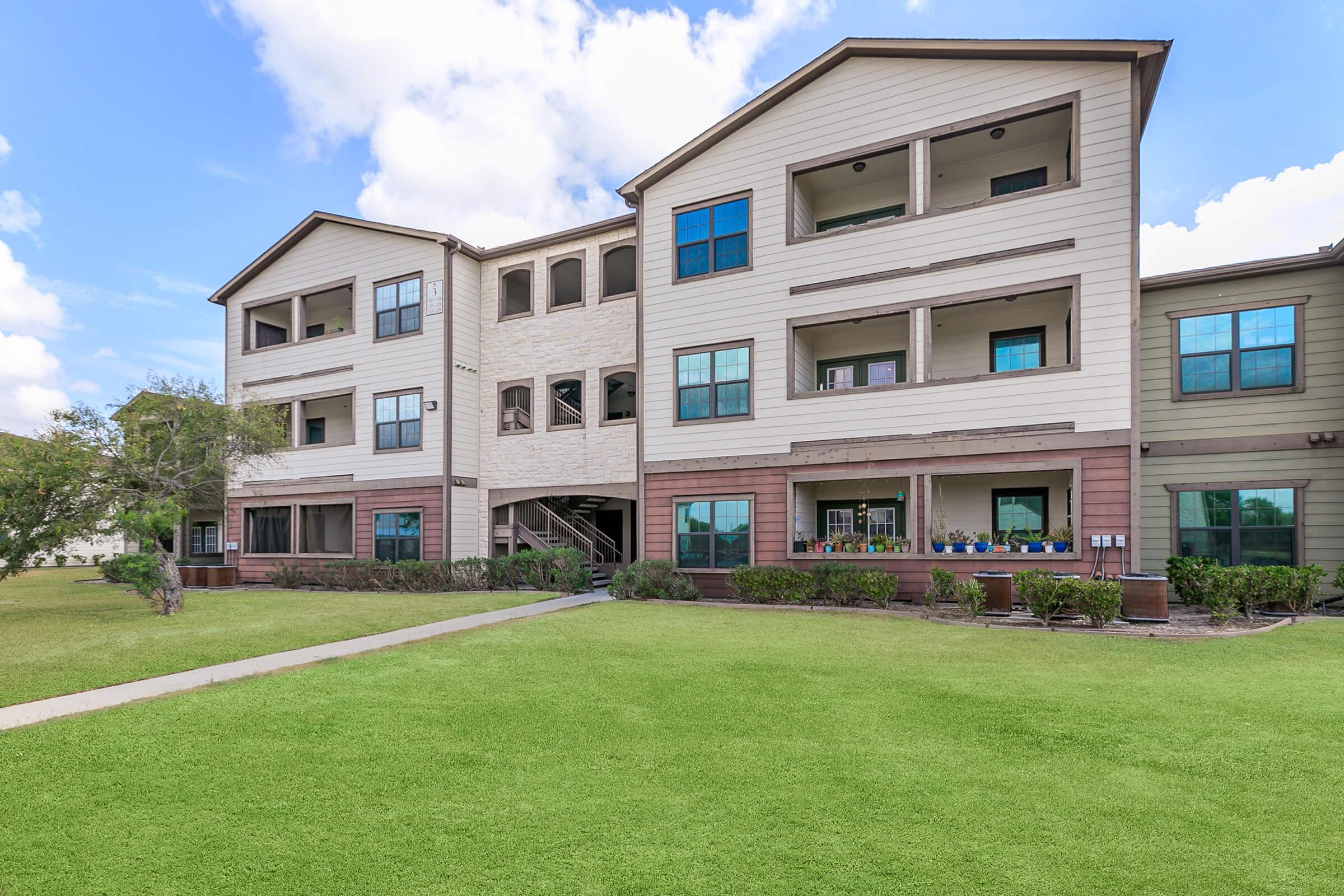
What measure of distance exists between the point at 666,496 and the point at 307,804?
43.8 feet

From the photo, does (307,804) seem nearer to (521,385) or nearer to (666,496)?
(666,496)

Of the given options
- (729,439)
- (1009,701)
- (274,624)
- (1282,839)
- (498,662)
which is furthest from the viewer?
(729,439)

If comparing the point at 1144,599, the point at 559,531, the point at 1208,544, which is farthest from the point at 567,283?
the point at 1208,544

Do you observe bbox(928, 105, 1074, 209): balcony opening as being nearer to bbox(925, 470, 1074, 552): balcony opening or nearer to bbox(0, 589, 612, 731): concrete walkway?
bbox(925, 470, 1074, 552): balcony opening

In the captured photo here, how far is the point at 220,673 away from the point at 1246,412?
61.2 ft

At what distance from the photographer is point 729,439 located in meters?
16.8

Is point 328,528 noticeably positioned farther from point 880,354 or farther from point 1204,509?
point 1204,509

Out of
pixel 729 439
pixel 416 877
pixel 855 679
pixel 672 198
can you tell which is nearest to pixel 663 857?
pixel 416 877

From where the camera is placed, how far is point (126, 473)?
1433 centimetres

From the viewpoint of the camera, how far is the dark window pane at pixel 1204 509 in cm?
1452

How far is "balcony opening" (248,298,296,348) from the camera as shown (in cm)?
2492

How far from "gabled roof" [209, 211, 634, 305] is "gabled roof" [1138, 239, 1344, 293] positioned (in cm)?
1274

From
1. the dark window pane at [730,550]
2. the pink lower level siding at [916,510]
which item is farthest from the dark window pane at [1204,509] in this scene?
the dark window pane at [730,550]

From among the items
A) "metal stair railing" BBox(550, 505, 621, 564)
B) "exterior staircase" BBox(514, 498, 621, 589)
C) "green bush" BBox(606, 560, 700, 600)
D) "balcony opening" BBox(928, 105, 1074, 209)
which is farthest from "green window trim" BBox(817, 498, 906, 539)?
"metal stair railing" BBox(550, 505, 621, 564)
